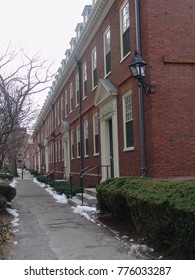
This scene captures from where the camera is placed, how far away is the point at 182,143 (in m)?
10.5

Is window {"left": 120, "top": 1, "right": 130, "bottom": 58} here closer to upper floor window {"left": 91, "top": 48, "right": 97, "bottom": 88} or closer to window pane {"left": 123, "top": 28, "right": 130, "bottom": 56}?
window pane {"left": 123, "top": 28, "right": 130, "bottom": 56}

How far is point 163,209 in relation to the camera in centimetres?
591

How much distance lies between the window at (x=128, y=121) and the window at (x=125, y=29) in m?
1.56

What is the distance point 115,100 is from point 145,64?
147 inches

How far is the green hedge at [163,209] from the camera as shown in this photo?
5.29 m

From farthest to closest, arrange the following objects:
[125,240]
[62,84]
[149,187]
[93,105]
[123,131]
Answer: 1. [62,84]
2. [93,105]
3. [123,131]
4. [125,240]
5. [149,187]

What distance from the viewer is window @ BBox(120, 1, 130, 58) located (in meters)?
12.4

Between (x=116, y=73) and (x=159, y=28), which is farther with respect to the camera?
(x=116, y=73)

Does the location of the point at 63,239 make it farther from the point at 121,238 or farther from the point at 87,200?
the point at 87,200

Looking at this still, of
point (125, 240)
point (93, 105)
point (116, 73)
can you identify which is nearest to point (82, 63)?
point (93, 105)

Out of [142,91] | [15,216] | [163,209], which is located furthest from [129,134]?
[163,209]

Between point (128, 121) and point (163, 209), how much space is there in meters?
6.81

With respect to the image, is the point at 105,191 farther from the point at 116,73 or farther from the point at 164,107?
the point at 116,73

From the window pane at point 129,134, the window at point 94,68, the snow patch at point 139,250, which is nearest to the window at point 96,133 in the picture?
the window at point 94,68
